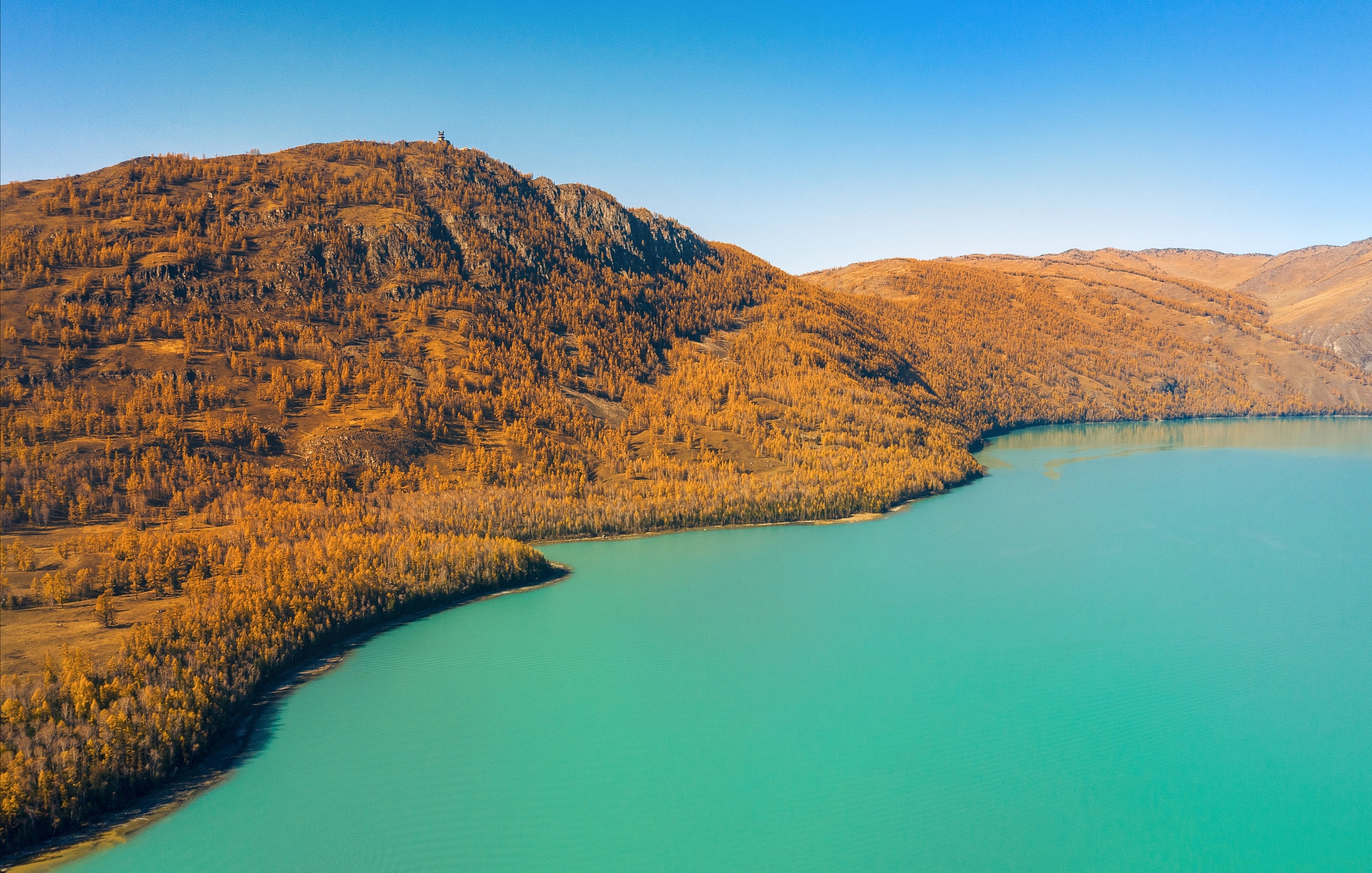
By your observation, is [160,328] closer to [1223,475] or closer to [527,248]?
[527,248]

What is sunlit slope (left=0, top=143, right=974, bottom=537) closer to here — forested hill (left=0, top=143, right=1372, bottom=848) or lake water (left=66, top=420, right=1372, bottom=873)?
forested hill (left=0, top=143, right=1372, bottom=848)

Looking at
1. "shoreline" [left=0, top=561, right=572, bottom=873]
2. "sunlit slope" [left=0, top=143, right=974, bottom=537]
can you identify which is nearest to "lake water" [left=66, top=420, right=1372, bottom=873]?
"shoreline" [left=0, top=561, right=572, bottom=873]

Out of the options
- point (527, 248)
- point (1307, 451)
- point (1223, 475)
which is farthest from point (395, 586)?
point (1307, 451)

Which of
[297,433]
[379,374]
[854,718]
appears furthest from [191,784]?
[379,374]

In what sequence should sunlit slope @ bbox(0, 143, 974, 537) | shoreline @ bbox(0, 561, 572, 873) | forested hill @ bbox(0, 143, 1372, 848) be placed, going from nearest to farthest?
shoreline @ bbox(0, 561, 572, 873) → forested hill @ bbox(0, 143, 1372, 848) → sunlit slope @ bbox(0, 143, 974, 537)

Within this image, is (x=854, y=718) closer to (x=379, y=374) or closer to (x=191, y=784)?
(x=191, y=784)

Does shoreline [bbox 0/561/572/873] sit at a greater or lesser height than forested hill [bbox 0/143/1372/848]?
lesser

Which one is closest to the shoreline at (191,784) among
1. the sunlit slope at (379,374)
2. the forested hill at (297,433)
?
the forested hill at (297,433)
